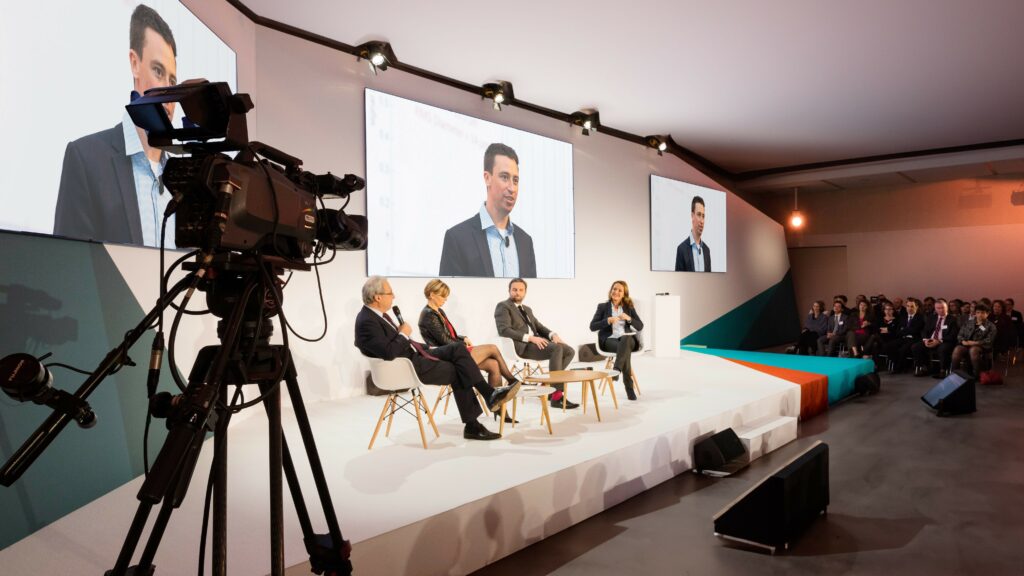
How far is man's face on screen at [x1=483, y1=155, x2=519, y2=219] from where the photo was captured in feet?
21.7

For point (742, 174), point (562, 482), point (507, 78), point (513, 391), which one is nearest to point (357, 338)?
point (513, 391)

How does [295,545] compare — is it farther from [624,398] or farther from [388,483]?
[624,398]

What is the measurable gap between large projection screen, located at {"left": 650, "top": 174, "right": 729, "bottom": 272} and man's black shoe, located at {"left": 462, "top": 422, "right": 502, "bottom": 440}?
18.9ft

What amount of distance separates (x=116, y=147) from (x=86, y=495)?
1.53 metres

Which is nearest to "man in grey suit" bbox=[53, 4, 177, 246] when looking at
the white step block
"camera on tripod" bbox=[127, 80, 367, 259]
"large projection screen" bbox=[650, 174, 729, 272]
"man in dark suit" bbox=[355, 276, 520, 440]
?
"man in dark suit" bbox=[355, 276, 520, 440]

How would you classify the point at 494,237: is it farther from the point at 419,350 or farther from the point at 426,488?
Result: the point at 426,488

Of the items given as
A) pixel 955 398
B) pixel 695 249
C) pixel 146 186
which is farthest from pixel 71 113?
pixel 695 249

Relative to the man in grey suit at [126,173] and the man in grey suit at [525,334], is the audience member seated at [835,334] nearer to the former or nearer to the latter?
the man in grey suit at [525,334]

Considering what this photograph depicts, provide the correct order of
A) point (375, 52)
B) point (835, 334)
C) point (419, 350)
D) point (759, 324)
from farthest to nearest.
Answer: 1. point (759, 324)
2. point (835, 334)
3. point (375, 52)
4. point (419, 350)

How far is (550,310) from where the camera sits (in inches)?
286

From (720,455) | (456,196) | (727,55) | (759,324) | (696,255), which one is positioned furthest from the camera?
(759,324)

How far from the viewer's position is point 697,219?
9844 mm

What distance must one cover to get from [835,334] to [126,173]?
30.2 feet

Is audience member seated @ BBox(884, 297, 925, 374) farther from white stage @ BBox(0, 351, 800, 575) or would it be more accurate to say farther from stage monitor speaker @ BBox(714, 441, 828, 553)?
stage monitor speaker @ BBox(714, 441, 828, 553)
